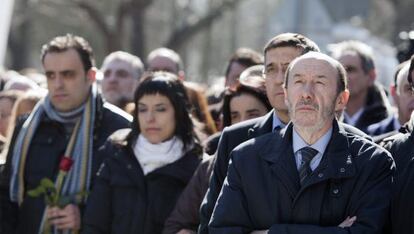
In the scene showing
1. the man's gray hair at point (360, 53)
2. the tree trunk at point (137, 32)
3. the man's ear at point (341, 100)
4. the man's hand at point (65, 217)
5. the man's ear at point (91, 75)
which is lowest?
the man's hand at point (65, 217)

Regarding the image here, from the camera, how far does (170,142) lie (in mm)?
7137

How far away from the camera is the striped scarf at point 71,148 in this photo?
739 cm

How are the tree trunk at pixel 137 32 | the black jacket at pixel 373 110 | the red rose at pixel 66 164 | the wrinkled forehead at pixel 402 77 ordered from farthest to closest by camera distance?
the tree trunk at pixel 137 32 → the black jacket at pixel 373 110 → the red rose at pixel 66 164 → the wrinkled forehead at pixel 402 77

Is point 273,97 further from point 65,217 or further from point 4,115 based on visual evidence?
point 4,115

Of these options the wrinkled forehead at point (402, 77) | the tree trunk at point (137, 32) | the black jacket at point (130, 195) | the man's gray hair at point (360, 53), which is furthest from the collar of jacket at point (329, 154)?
the tree trunk at point (137, 32)

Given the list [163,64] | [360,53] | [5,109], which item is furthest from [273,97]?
[163,64]

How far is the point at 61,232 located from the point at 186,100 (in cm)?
125

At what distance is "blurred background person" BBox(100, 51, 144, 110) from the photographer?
1012cm

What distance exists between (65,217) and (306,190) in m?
2.58

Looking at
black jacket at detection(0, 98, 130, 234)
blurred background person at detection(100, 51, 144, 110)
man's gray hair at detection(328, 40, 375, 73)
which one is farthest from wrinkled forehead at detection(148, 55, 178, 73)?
black jacket at detection(0, 98, 130, 234)

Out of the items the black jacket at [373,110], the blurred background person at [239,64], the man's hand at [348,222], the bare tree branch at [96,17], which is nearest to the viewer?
the man's hand at [348,222]

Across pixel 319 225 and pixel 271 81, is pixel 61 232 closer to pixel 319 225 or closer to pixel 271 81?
pixel 271 81

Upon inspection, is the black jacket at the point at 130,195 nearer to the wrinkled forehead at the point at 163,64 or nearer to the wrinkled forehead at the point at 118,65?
the wrinkled forehead at the point at 118,65

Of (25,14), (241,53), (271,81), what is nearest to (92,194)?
(271,81)
